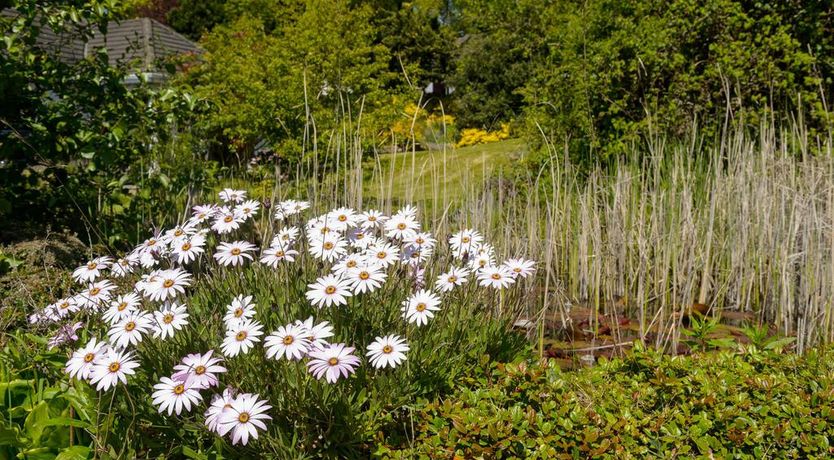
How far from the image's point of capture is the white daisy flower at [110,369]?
1.54 meters

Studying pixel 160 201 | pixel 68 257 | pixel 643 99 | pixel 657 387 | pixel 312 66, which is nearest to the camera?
pixel 657 387

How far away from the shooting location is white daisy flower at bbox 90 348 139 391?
1.54m

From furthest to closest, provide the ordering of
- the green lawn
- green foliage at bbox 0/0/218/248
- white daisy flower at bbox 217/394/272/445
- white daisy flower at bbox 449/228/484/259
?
green foliage at bbox 0/0/218/248 → the green lawn → white daisy flower at bbox 449/228/484/259 → white daisy flower at bbox 217/394/272/445

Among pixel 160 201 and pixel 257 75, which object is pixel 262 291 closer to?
pixel 160 201

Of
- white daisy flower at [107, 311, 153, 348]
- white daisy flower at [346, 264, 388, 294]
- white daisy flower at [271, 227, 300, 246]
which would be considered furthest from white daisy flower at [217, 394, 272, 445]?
white daisy flower at [271, 227, 300, 246]

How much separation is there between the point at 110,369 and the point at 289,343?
434 mm

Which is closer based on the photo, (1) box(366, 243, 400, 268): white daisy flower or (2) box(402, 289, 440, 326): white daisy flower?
(2) box(402, 289, 440, 326): white daisy flower

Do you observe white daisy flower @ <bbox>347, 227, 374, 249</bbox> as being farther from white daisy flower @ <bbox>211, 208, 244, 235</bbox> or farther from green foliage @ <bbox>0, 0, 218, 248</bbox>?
green foliage @ <bbox>0, 0, 218, 248</bbox>

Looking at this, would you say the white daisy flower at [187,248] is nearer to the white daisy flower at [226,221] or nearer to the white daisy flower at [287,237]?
the white daisy flower at [226,221]

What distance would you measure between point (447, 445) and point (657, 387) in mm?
676

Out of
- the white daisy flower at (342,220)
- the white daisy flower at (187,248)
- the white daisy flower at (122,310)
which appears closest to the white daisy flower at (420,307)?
the white daisy flower at (342,220)

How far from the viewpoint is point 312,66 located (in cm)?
659

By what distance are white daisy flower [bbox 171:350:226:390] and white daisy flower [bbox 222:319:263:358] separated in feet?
0.14

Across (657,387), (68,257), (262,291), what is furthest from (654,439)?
(68,257)
